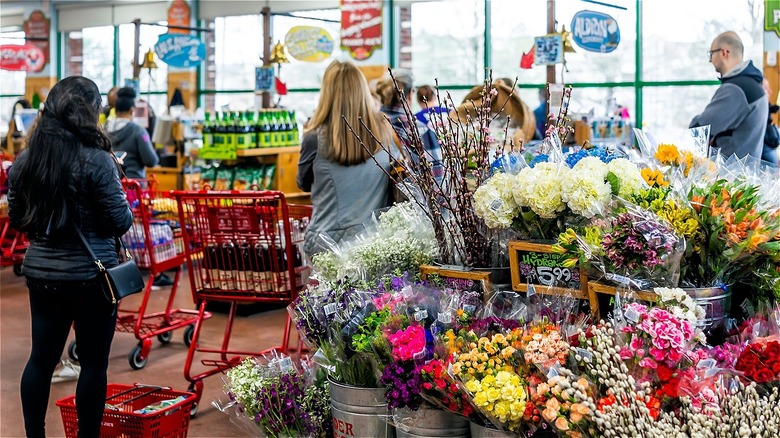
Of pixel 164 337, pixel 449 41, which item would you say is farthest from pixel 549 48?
pixel 449 41

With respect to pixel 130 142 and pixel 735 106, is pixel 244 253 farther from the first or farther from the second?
pixel 130 142

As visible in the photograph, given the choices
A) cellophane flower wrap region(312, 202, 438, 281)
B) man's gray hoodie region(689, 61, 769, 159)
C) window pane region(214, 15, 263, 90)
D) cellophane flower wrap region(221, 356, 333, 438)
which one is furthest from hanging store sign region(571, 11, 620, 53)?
window pane region(214, 15, 263, 90)

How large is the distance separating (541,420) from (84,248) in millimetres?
2027

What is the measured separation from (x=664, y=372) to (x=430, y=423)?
23.5 inches

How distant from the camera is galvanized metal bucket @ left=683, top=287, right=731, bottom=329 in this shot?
6.95ft

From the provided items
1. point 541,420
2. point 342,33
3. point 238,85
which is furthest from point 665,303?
point 238,85

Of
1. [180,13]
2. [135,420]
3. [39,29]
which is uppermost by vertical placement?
[39,29]

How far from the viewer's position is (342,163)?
161 inches

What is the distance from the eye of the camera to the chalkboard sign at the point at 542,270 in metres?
2.35

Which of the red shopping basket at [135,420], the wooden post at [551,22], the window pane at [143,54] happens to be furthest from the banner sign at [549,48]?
the window pane at [143,54]

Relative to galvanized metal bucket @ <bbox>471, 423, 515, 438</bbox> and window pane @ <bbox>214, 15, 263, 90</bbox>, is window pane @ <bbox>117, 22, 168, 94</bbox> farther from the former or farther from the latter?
galvanized metal bucket @ <bbox>471, 423, 515, 438</bbox>

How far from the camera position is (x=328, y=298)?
2.52 meters

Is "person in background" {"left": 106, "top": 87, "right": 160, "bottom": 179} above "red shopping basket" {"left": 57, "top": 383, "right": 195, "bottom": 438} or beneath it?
above

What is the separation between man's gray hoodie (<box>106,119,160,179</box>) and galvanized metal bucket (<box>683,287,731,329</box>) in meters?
6.25
